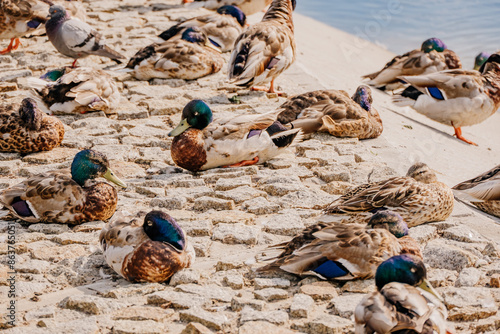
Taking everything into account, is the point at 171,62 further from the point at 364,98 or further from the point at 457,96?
the point at 457,96

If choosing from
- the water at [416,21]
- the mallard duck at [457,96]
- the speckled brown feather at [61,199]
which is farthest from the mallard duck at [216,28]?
the water at [416,21]

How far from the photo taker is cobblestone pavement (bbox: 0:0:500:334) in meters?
4.34

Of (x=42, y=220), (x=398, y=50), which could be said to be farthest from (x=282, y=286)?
(x=398, y=50)

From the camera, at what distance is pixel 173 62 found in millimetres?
9242

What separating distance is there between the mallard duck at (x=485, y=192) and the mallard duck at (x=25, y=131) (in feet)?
12.5

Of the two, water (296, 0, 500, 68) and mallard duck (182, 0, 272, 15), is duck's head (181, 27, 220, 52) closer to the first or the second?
mallard duck (182, 0, 272, 15)

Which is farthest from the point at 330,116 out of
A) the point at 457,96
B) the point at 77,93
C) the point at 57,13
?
the point at 57,13

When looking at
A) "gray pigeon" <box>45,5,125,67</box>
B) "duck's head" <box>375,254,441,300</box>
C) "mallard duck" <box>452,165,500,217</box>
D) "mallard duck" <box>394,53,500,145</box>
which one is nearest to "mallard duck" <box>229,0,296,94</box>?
"mallard duck" <box>394,53,500,145</box>

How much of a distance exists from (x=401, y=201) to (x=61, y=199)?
2582 millimetres

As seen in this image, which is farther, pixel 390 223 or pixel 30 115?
pixel 30 115

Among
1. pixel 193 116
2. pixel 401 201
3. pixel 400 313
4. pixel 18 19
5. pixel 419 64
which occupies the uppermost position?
pixel 400 313

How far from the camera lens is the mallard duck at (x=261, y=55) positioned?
853cm

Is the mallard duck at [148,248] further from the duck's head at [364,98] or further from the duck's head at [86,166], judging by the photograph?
the duck's head at [364,98]

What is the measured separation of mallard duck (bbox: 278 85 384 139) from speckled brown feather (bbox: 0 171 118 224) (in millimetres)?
2486
